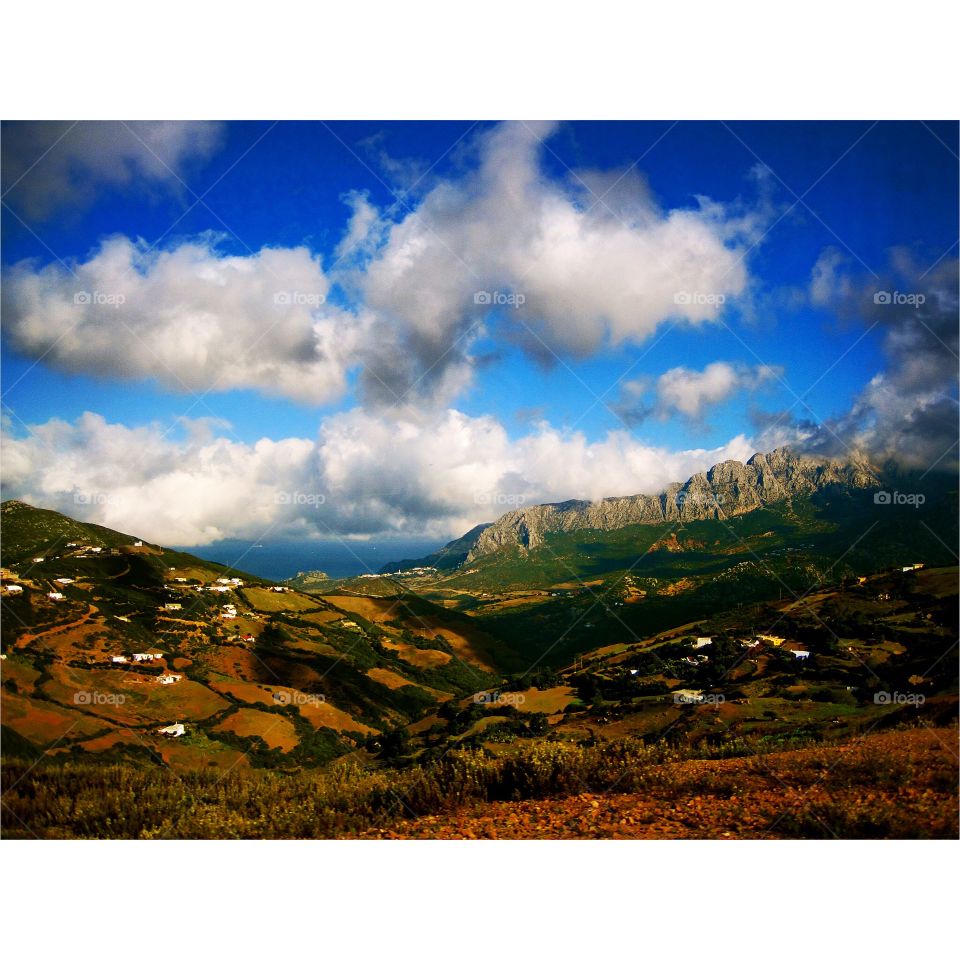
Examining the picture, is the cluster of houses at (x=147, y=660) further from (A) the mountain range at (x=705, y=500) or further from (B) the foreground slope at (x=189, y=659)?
(A) the mountain range at (x=705, y=500)

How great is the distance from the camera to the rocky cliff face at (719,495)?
13.0 meters

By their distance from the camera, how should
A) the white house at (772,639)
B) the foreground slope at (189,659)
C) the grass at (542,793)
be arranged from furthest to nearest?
the white house at (772,639)
the foreground slope at (189,659)
the grass at (542,793)

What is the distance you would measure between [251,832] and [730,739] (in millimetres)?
5573

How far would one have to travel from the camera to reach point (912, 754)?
17.2 ft

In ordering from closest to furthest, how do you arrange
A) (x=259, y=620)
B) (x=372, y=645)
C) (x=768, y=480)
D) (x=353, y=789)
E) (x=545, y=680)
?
(x=353, y=789), (x=545, y=680), (x=259, y=620), (x=372, y=645), (x=768, y=480)

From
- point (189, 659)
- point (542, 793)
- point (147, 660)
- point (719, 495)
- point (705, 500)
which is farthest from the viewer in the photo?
point (719, 495)

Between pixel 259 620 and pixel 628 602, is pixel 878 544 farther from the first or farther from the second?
pixel 259 620

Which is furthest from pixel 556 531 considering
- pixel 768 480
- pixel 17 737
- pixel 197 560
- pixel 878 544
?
pixel 17 737

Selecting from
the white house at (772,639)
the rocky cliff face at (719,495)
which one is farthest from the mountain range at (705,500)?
the white house at (772,639)

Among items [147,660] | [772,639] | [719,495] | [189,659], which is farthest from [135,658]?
[719,495]

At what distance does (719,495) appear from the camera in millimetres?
13375

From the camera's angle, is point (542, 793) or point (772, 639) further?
point (772, 639)

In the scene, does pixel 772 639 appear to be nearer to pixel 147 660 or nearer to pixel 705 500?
pixel 705 500

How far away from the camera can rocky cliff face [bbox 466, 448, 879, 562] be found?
12984mm
